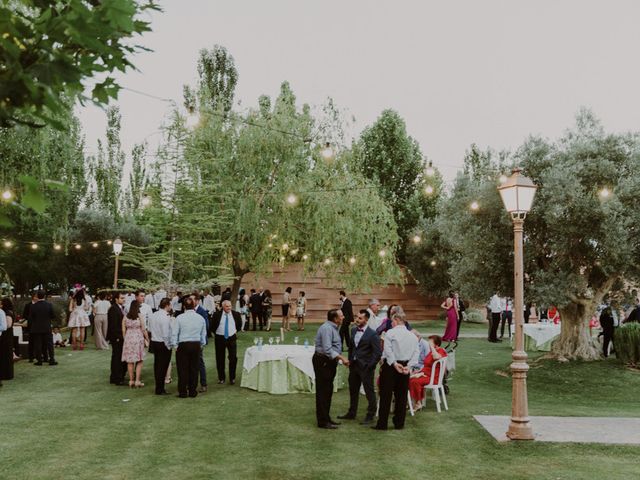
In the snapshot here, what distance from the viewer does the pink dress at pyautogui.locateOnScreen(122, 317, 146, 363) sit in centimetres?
1272

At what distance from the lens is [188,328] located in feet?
38.3

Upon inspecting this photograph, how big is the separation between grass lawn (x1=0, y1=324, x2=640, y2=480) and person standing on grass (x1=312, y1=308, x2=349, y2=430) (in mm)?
241

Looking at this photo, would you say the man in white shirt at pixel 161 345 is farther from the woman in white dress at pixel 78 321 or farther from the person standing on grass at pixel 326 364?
the woman in white dress at pixel 78 321

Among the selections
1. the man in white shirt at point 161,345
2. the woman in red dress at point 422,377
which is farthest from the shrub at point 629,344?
the man in white shirt at point 161,345

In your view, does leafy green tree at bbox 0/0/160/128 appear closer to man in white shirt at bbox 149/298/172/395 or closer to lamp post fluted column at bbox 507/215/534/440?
lamp post fluted column at bbox 507/215/534/440

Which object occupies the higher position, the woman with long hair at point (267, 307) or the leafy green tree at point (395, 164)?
the leafy green tree at point (395, 164)

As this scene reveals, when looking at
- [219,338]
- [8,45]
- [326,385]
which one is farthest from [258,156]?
[8,45]

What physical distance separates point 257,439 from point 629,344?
1075 centimetres

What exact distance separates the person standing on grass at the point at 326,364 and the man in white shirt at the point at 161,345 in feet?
12.1

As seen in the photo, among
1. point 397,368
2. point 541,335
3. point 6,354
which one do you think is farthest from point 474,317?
point 397,368

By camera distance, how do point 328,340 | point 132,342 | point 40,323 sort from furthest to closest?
1. point 40,323
2. point 132,342
3. point 328,340

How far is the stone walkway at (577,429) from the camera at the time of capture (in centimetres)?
859

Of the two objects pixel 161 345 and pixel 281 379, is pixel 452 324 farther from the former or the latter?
pixel 161 345

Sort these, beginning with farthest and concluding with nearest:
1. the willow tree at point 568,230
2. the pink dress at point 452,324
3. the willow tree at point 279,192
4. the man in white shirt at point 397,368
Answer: the willow tree at point 279,192 → the pink dress at point 452,324 → the willow tree at point 568,230 → the man in white shirt at point 397,368
